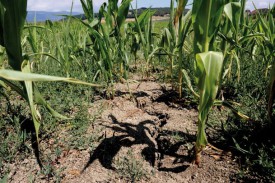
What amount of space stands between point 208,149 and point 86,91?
971mm

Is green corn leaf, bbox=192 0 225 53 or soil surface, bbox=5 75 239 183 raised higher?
green corn leaf, bbox=192 0 225 53

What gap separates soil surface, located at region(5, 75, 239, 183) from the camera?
1.28 metres

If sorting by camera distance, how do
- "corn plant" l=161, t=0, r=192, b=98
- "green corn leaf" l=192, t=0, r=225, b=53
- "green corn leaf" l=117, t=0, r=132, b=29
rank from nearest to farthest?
1. "green corn leaf" l=192, t=0, r=225, b=53
2. "corn plant" l=161, t=0, r=192, b=98
3. "green corn leaf" l=117, t=0, r=132, b=29

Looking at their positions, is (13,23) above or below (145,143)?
above

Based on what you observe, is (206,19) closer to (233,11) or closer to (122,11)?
(233,11)

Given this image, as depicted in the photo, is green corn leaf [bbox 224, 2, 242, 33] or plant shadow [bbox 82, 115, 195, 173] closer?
green corn leaf [bbox 224, 2, 242, 33]

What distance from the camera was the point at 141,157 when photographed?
55.0 inches

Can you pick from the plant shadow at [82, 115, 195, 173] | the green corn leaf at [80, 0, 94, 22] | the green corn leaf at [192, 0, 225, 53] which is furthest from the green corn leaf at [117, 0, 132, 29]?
the green corn leaf at [192, 0, 225, 53]

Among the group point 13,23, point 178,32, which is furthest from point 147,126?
point 13,23

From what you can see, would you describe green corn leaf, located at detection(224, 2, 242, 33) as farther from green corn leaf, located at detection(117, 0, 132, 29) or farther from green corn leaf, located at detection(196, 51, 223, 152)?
green corn leaf, located at detection(117, 0, 132, 29)

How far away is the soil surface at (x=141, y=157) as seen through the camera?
1284 millimetres

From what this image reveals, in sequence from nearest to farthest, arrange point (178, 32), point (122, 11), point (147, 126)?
point (147, 126)
point (178, 32)
point (122, 11)

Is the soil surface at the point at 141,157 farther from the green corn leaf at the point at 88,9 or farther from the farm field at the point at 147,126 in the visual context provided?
the green corn leaf at the point at 88,9

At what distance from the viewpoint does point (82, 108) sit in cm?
181
